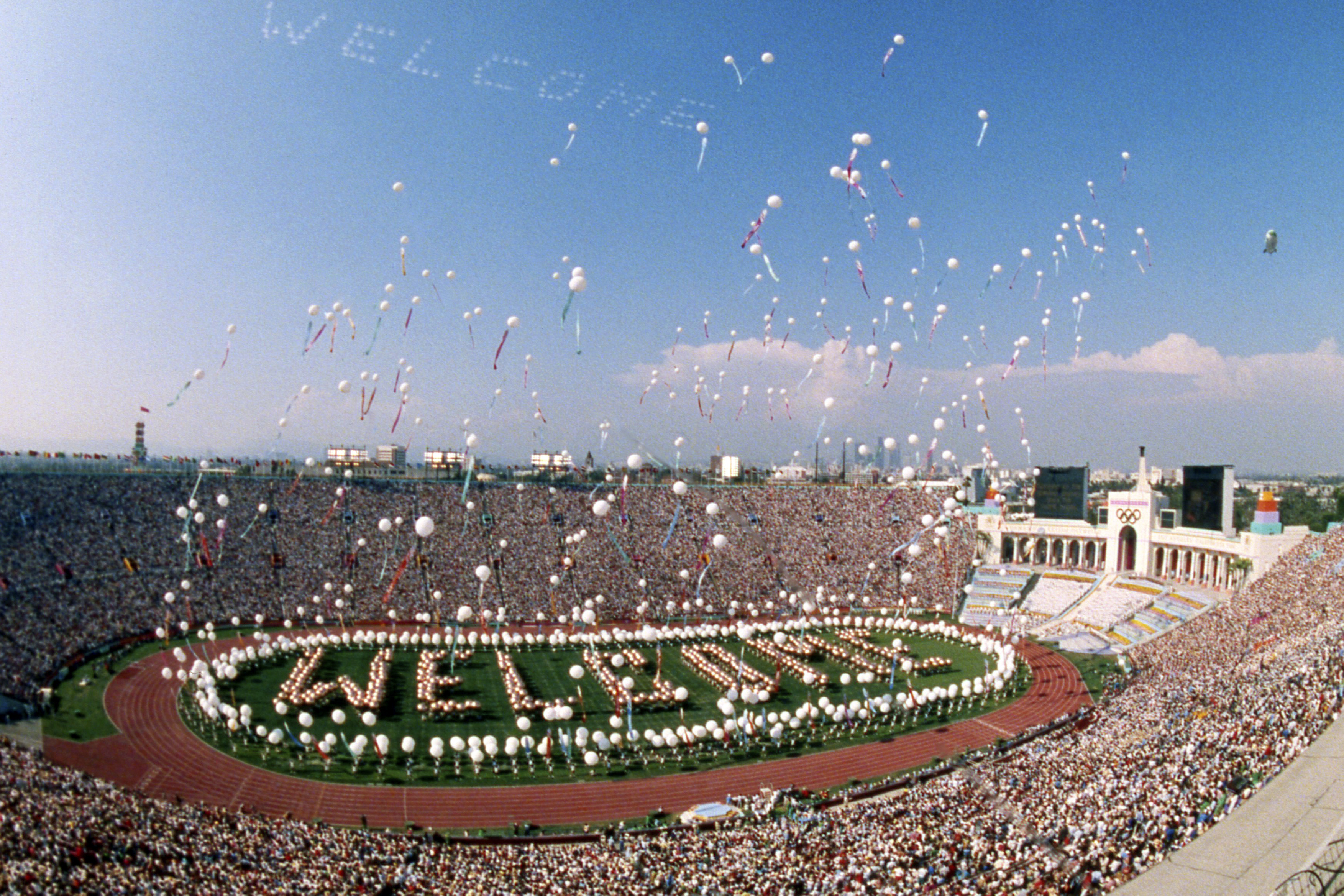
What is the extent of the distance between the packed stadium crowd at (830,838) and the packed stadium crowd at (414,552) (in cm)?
1881

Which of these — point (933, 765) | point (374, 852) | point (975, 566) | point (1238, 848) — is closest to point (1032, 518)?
point (975, 566)

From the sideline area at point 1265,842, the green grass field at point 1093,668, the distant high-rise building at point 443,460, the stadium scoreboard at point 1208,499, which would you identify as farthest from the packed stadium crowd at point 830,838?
the distant high-rise building at point 443,460

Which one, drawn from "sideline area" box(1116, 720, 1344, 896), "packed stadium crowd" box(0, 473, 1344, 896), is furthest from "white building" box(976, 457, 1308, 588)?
"sideline area" box(1116, 720, 1344, 896)

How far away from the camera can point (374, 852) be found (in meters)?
16.0

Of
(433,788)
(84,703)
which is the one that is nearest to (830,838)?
(433,788)

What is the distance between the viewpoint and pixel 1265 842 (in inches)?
504

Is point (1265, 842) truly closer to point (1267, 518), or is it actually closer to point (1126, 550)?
point (1267, 518)

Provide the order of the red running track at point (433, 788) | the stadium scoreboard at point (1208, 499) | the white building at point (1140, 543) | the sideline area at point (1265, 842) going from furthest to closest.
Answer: the stadium scoreboard at point (1208, 499) < the white building at point (1140, 543) < the red running track at point (433, 788) < the sideline area at point (1265, 842)

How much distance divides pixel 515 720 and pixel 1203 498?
39.6m

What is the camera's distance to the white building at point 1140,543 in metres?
40.0

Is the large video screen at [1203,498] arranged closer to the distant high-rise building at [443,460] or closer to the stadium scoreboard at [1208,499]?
the stadium scoreboard at [1208,499]

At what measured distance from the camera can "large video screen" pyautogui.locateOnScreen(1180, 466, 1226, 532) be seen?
43.4m

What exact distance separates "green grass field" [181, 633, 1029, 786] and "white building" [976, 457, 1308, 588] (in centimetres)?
1618

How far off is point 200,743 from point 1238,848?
26.9 m
